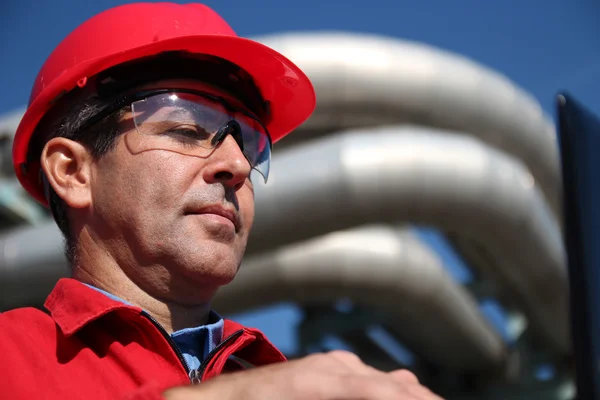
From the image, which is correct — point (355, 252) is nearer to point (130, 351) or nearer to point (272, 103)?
point (272, 103)

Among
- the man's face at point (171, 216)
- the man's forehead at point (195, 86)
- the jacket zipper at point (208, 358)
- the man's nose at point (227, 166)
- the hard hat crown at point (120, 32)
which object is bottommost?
the jacket zipper at point (208, 358)

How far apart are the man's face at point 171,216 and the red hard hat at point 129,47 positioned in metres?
0.21

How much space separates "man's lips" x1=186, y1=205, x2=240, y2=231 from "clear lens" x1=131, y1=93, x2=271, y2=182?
0.12 m

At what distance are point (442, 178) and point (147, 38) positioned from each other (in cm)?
494

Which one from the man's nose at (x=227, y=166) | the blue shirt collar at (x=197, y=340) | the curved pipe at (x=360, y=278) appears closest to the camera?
the blue shirt collar at (x=197, y=340)

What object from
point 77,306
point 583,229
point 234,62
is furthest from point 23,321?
point 583,229

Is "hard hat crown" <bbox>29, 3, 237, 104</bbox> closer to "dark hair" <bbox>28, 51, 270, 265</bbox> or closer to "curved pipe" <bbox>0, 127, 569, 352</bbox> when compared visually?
"dark hair" <bbox>28, 51, 270, 265</bbox>

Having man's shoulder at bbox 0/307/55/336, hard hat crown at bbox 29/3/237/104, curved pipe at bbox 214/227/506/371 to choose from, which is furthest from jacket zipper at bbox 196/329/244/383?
curved pipe at bbox 214/227/506/371

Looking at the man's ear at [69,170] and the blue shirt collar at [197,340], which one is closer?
the blue shirt collar at [197,340]

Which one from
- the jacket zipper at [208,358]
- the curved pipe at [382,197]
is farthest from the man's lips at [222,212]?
the curved pipe at [382,197]

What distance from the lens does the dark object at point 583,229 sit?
48.0 inches

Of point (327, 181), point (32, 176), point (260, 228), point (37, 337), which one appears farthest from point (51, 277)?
point (37, 337)

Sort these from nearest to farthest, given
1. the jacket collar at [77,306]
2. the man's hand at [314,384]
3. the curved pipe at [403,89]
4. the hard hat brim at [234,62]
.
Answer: the man's hand at [314,384], the jacket collar at [77,306], the hard hat brim at [234,62], the curved pipe at [403,89]

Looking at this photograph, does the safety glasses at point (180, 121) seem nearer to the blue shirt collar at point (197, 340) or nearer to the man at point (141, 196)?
the man at point (141, 196)
